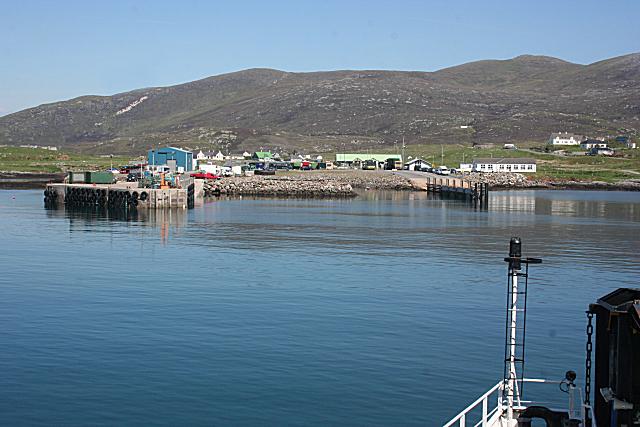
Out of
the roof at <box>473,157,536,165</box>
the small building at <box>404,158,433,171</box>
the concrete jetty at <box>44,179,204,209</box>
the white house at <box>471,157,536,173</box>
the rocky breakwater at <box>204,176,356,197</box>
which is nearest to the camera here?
the concrete jetty at <box>44,179,204,209</box>

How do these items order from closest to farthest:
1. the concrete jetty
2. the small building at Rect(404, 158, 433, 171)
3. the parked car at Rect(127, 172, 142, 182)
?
the concrete jetty < the parked car at Rect(127, 172, 142, 182) < the small building at Rect(404, 158, 433, 171)

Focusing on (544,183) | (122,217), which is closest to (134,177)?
(122,217)

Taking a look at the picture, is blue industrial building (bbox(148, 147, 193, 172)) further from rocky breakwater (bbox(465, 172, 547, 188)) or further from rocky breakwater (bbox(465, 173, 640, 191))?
rocky breakwater (bbox(465, 172, 547, 188))

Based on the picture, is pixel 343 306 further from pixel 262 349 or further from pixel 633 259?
pixel 633 259

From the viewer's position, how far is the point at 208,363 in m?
27.0

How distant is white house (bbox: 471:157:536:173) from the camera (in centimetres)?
17550

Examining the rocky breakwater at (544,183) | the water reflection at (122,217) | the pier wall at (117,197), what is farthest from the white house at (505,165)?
the water reflection at (122,217)

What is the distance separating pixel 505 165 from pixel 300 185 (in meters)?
64.1

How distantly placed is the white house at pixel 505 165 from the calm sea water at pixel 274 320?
10716cm

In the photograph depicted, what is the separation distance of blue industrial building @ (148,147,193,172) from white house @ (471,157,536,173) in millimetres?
60690

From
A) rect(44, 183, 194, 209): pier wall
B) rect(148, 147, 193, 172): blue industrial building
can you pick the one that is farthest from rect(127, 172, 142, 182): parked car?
rect(44, 183, 194, 209): pier wall

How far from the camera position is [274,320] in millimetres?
33156

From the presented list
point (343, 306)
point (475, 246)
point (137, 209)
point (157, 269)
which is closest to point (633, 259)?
point (475, 246)

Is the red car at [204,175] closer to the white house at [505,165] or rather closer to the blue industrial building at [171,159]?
the blue industrial building at [171,159]
